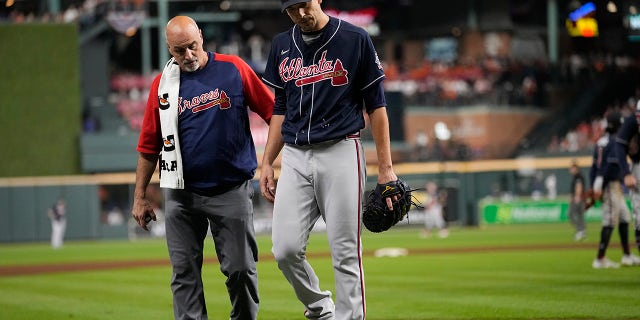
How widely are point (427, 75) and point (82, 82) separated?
13.3 metres

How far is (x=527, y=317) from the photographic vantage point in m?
9.49

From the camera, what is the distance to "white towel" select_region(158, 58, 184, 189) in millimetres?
6941

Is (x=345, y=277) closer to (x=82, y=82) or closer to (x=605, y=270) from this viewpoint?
(x=605, y=270)

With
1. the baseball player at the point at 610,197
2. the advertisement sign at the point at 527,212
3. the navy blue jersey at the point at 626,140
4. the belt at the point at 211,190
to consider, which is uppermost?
the navy blue jersey at the point at 626,140

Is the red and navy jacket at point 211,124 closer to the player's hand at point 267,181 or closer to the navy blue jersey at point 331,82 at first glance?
the player's hand at point 267,181

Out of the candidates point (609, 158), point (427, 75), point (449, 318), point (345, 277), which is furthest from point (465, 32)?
point (345, 277)

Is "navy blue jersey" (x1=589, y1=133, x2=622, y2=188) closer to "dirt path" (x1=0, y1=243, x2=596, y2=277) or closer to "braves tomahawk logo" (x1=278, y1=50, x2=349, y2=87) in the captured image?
"dirt path" (x1=0, y1=243, x2=596, y2=277)

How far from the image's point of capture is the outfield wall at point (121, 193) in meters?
33.3

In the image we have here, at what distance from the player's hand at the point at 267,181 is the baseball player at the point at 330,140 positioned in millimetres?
170

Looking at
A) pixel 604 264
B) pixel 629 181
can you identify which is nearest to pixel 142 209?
pixel 629 181

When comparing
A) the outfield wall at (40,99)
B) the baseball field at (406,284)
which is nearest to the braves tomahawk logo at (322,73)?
the baseball field at (406,284)

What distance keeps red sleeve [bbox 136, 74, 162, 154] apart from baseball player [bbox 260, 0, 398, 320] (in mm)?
937

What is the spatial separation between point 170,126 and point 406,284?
7.35 meters

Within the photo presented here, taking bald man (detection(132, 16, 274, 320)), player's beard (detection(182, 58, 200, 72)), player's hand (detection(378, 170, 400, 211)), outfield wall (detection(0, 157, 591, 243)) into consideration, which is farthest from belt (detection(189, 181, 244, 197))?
outfield wall (detection(0, 157, 591, 243))
